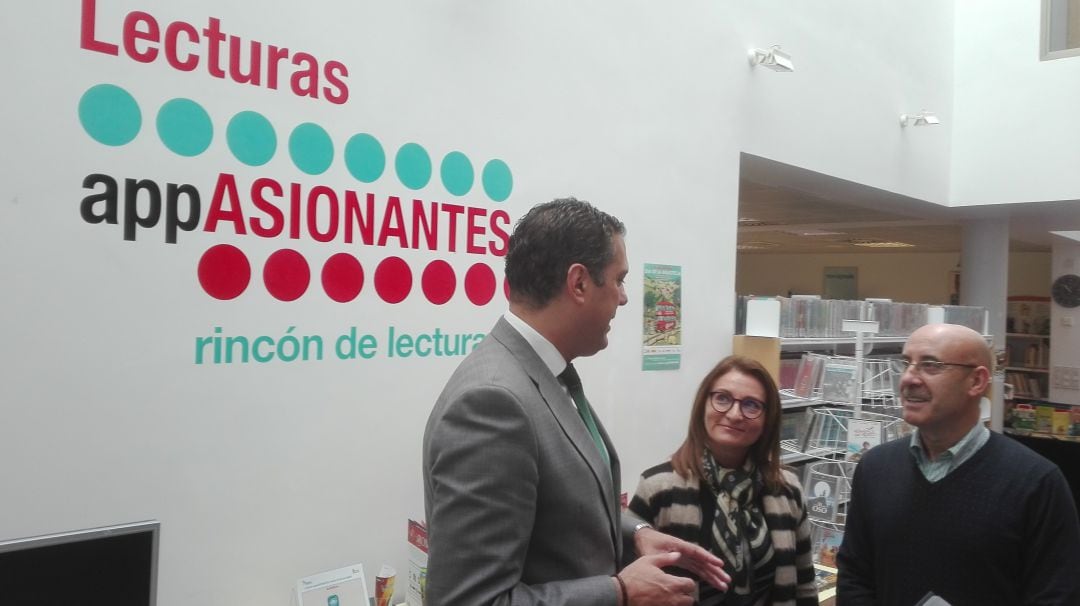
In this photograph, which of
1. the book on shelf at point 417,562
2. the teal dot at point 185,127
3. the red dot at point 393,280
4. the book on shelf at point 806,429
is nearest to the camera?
the teal dot at point 185,127

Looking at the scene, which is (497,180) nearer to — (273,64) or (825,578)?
(273,64)

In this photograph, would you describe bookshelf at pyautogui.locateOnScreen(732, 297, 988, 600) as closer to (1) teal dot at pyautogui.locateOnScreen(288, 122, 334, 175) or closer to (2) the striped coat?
(2) the striped coat

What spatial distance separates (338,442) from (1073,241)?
10.7 m

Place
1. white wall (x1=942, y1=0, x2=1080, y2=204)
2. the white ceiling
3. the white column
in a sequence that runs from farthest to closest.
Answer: the white column < white wall (x1=942, y1=0, x2=1080, y2=204) < the white ceiling

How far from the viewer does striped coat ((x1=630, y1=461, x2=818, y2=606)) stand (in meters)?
2.31

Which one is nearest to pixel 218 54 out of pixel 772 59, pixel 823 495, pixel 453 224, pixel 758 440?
pixel 453 224

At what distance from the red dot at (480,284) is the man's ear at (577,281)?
4.94ft

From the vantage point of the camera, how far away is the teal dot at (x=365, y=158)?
2.62 metres

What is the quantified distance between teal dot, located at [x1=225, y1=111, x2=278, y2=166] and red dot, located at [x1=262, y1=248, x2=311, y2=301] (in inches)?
11.7

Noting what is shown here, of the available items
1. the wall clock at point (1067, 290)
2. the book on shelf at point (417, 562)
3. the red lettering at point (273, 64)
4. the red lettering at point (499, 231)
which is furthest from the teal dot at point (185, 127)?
the wall clock at point (1067, 290)

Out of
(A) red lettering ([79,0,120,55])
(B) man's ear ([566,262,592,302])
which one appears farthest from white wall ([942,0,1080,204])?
(A) red lettering ([79,0,120,55])

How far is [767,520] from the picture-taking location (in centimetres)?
236

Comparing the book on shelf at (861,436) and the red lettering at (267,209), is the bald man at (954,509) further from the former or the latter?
the book on shelf at (861,436)

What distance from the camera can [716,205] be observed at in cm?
420
